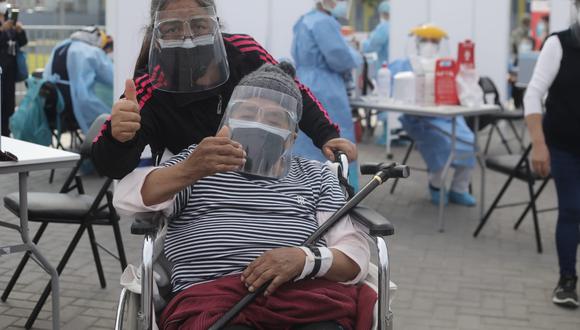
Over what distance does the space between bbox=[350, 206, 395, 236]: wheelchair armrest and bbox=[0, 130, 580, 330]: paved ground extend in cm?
167

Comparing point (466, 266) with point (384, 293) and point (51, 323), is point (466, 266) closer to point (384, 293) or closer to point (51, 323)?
point (51, 323)

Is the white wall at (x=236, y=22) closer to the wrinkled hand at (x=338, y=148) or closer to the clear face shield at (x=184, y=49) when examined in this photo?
the wrinkled hand at (x=338, y=148)

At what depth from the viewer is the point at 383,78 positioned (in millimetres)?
7457

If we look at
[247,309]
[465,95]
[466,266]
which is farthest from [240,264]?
[465,95]

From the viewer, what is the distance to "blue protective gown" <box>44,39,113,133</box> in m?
7.92

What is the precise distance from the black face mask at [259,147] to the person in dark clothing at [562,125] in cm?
229

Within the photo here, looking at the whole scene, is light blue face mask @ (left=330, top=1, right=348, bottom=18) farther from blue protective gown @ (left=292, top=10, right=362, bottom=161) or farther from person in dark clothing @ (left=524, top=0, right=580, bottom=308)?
person in dark clothing @ (left=524, top=0, right=580, bottom=308)

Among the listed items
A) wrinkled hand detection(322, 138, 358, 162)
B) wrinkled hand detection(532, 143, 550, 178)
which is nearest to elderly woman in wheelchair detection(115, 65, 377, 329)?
wrinkled hand detection(322, 138, 358, 162)

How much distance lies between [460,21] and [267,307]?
8.45 m

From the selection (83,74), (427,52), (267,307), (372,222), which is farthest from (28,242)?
(427,52)

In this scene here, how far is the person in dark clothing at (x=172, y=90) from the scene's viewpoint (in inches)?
105

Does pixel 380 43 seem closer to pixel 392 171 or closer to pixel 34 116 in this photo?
pixel 34 116

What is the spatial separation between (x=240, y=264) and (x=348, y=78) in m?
4.51

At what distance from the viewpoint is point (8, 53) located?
28.5ft
